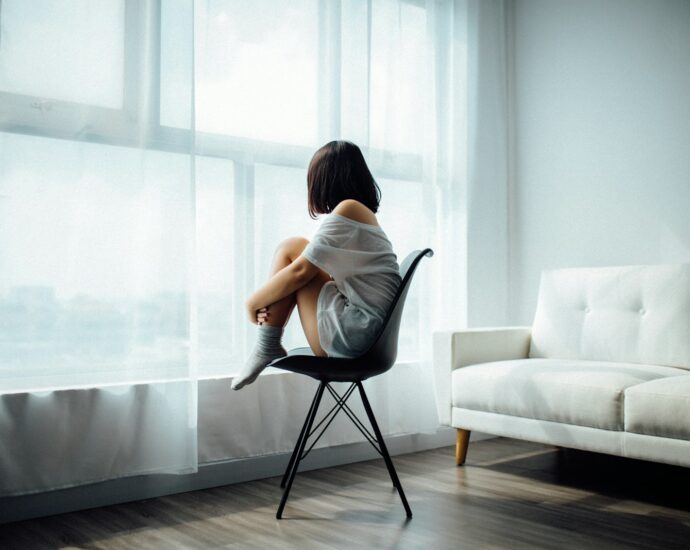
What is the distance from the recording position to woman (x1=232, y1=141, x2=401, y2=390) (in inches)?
83.5

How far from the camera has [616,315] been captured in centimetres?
290

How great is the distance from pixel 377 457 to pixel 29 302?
163cm

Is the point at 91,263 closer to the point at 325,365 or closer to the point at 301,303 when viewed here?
the point at 301,303

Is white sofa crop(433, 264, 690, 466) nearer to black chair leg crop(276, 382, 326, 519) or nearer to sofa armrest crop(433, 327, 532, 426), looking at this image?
sofa armrest crop(433, 327, 532, 426)

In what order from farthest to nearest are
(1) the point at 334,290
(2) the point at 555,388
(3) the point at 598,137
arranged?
(3) the point at 598,137
(2) the point at 555,388
(1) the point at 334,290

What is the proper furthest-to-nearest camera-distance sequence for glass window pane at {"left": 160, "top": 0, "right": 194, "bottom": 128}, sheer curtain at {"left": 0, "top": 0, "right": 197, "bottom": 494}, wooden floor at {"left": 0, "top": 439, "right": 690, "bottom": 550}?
glass window pane at {"left": 160, "top": 0, "right": 194, "bottom": 128}
sheer curtain at {"left": 0, "top": 0, "right": 197, "bottom": 494}
wooden floor at {"left": 0, "top": 439, "right": 690, "bottom": 550}

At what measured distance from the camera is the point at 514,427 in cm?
261

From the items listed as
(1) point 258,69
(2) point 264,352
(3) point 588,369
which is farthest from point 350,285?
(1) point 258,69

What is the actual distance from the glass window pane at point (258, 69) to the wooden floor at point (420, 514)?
1.38m

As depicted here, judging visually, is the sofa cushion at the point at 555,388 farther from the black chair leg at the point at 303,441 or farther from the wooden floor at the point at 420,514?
the black chair leg at the point at 303,441

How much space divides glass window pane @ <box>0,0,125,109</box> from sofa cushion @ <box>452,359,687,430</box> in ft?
5.58

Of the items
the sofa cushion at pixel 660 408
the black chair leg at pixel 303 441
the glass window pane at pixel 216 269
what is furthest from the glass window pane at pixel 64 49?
the sofa cushion at pixel 660 408

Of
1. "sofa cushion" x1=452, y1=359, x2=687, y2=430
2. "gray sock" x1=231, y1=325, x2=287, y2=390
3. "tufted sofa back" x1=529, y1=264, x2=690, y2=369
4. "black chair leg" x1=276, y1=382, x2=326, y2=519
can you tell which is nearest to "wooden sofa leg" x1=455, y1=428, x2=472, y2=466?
"sofa cushion" x1=452, y1=359, x2=687, y2=430

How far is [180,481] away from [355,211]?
120 cm
